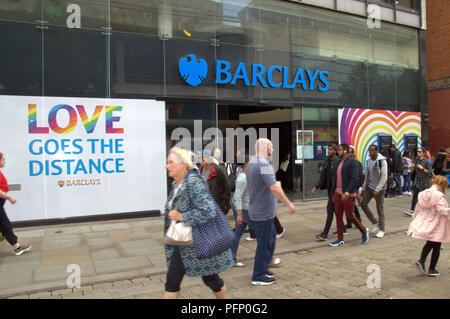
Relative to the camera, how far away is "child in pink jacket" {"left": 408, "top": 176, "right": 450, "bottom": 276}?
5.06 meters

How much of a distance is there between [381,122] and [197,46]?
789 centimetres

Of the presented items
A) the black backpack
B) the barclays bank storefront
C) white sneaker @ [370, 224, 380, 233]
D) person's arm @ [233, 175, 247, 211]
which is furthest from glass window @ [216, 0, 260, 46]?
white sneaker @ [370, 224, 380, 233]

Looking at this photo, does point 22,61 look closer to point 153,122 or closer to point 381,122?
point 153,122

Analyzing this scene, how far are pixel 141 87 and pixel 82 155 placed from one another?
2307 millimetres

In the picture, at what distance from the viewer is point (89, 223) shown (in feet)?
31.0

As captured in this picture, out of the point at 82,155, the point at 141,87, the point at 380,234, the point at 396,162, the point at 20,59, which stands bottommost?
the point at 380,234

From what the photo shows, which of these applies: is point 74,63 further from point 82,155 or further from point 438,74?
point 438,74

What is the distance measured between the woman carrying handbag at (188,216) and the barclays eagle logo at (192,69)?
7.41m

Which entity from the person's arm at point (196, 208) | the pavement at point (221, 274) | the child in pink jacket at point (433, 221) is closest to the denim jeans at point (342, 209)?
the pavement at point (221, 274)

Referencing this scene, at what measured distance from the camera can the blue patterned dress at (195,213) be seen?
A: 3.40 m

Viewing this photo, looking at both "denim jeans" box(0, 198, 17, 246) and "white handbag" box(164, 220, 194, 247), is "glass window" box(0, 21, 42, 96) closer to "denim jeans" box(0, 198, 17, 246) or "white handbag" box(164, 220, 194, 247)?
"denim jeans" box(0, 198, 17, 246)

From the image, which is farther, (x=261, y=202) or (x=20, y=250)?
(x=20, y=250)

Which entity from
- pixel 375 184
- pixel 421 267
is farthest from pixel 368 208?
pixel 421 267

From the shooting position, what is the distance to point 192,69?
10781 millimetres
